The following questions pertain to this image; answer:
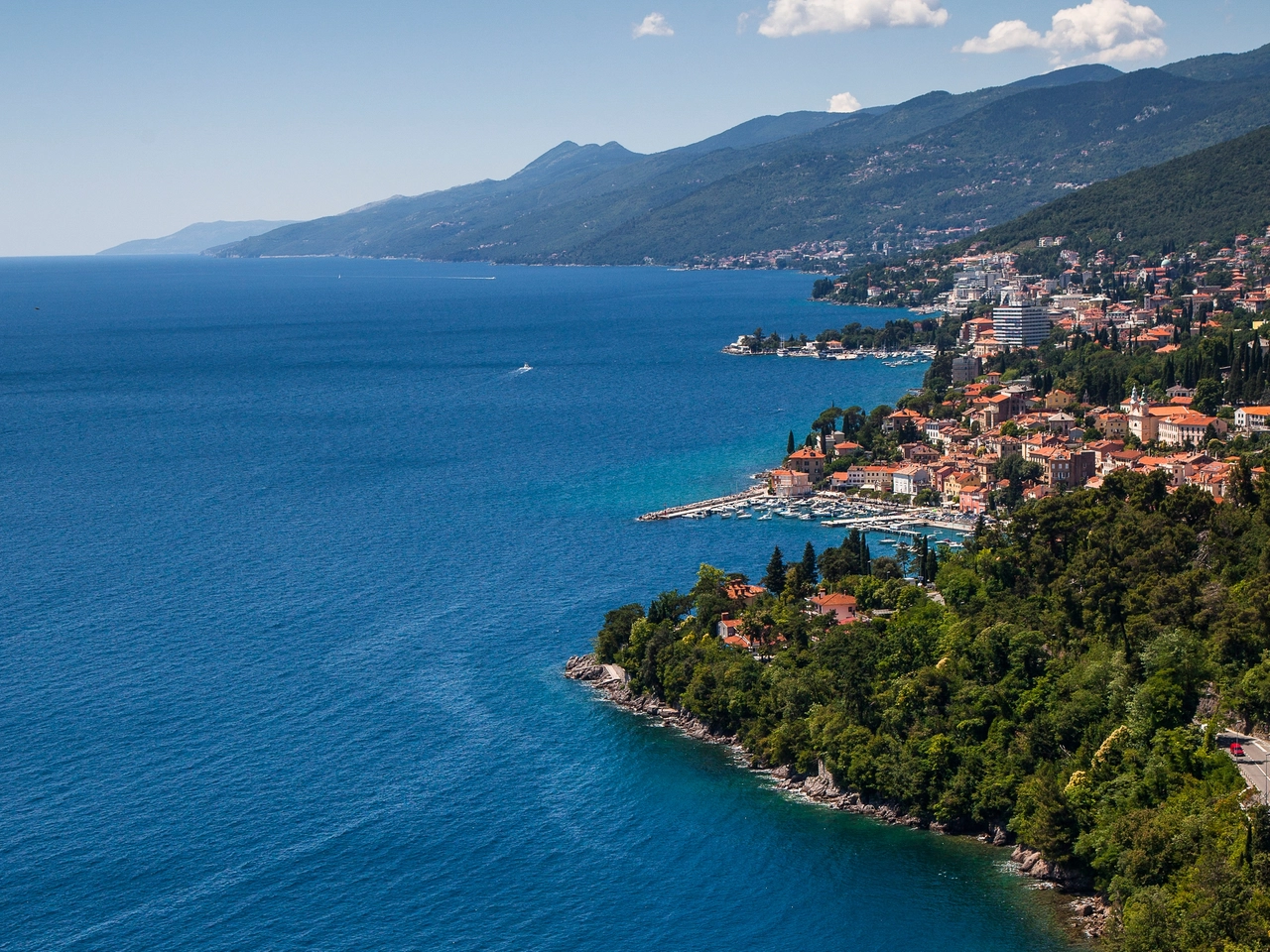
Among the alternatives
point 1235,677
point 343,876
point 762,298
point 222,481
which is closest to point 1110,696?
point 1235,677

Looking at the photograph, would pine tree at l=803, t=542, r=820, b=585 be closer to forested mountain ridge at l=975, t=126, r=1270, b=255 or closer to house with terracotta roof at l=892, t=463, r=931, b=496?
house with terracotta roof at l=892, t=463, r=931, b=496

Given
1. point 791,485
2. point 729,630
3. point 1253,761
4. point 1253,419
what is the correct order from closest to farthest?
point 1253,761, point 729,630, point 791,485, point 1253,419

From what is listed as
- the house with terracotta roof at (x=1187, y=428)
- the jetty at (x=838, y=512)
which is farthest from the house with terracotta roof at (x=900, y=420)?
the house with terracotta roof at (x=1187, y=428)

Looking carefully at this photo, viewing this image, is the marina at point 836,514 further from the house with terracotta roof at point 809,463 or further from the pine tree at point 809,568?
the pine tree at point 809,568

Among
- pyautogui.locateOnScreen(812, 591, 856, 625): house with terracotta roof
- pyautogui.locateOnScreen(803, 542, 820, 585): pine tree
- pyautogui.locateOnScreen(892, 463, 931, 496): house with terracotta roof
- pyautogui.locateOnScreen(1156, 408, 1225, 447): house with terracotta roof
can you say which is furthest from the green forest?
pyautogui.locateOnScreen(1156, 408, 1225, 447): house with terracotta roof

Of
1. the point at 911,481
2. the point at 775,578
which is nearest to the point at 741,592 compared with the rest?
the point at 775,578

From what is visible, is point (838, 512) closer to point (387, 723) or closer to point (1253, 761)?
point (387, 723)
